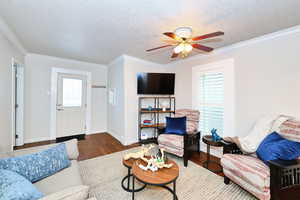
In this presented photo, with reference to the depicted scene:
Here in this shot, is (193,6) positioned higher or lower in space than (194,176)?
higher

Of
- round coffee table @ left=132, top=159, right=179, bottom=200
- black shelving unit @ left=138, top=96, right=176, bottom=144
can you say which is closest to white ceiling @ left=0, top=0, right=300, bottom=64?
black shelving unit @ left=138, top=96, right=176, bottom=144

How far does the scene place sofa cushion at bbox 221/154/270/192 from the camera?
1538mm

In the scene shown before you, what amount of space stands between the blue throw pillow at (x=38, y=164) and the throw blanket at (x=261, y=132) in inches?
98.8

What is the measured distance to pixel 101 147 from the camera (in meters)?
3.47

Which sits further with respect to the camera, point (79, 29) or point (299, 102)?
point (79, 29)

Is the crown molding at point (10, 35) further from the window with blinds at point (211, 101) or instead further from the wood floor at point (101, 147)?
the window with blinds at point (211, 101)

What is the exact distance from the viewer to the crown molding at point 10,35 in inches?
85.3

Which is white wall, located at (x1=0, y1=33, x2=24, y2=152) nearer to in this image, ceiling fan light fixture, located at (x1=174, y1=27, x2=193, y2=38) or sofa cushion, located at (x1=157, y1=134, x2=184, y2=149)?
sofa cushion, located at (x1=157, y1=134, x2=184, y2=149)

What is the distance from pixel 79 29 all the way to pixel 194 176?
10.1 ft

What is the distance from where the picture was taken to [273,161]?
1.56 m

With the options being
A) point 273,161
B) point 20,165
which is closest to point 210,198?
point 273,161

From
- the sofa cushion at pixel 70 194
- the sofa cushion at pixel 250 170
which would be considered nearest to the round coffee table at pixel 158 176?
the sofa cushion at pixel 70 194

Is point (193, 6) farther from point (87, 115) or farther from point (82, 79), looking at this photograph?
point (87, 115)

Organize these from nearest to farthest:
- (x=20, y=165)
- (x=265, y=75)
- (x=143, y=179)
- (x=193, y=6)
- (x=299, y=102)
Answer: (x=20, y=165)
(x=143, y=179)
(x=193, y=6)
(x=299, y=102)
(x=265, y=75)
